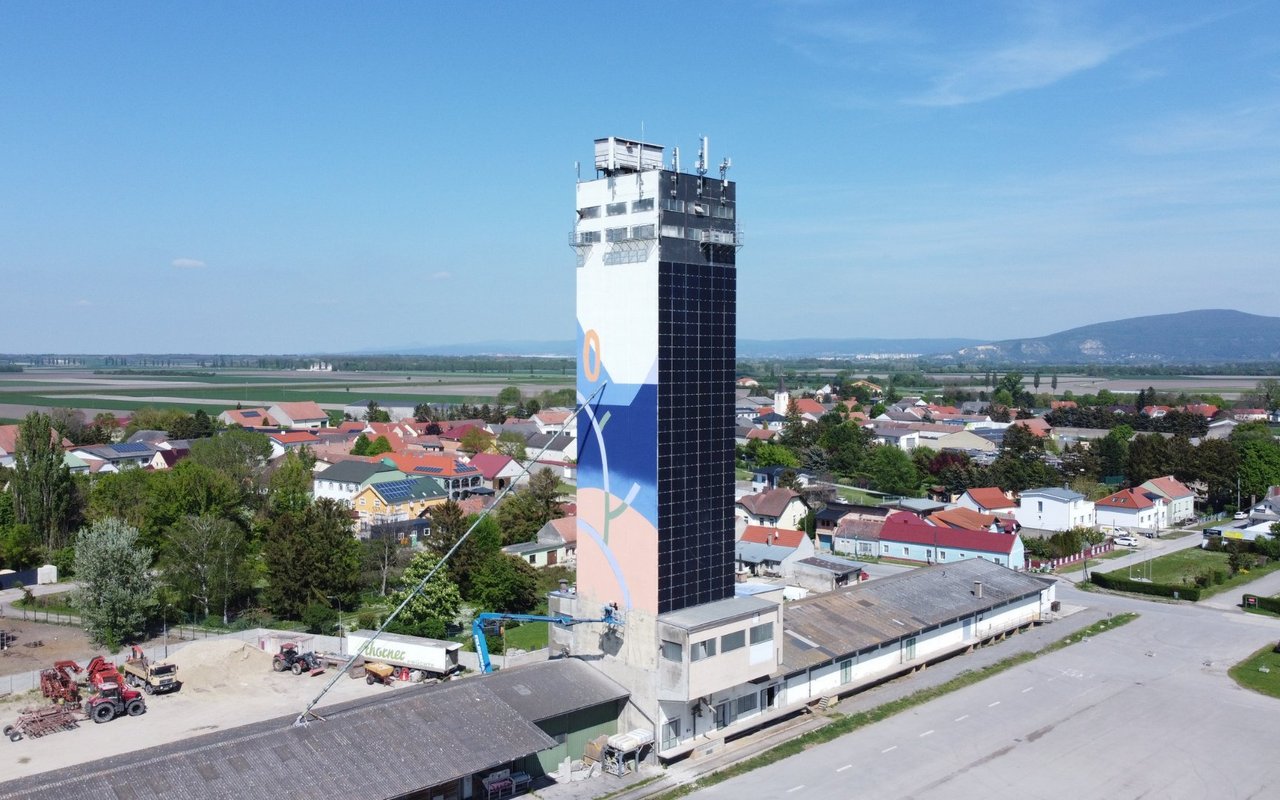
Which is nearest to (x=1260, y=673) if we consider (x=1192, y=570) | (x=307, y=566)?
(x=1192, y=570)

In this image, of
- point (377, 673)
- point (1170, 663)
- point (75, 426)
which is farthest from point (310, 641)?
point (75, 426)

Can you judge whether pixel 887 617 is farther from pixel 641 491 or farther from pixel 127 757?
pixel 127 757

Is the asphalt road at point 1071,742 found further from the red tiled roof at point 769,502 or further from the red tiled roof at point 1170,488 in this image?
the red tiled roof at point 1170,488

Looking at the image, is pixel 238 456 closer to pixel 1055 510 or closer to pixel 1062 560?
pixel 1062 560

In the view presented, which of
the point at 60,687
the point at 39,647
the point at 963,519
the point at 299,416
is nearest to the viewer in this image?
the point at 60,687

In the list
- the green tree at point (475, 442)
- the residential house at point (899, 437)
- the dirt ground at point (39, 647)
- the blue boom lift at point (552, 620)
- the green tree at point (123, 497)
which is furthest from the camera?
the residential house at point (899, 437)

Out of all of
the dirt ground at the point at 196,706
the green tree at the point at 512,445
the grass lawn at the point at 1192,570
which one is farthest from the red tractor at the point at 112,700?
the green tree at the point at 512,445
